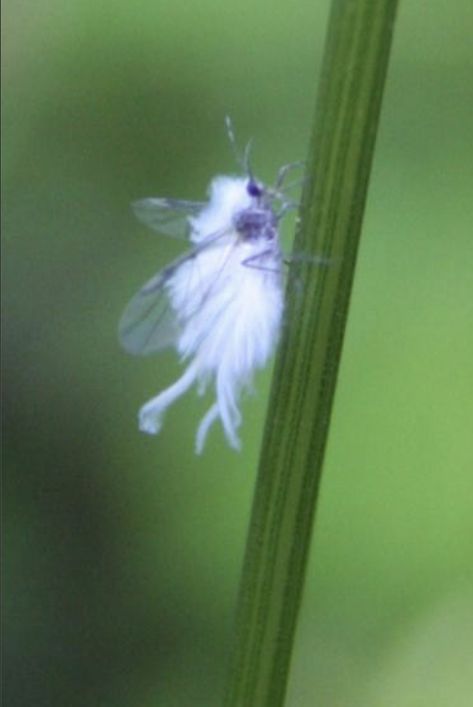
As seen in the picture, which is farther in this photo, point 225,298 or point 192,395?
point 192,395

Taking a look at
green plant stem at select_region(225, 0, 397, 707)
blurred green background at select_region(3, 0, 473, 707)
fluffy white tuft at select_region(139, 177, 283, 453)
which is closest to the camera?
green plant stem at select_region(225, 0, 397, 707)

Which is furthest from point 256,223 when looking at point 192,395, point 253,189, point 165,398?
point 192,395

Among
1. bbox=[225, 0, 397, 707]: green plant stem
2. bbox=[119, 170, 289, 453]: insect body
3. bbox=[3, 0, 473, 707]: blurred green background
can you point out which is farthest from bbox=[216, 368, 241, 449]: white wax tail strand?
bbox=[3, 0, 473, 707]: blurred green background

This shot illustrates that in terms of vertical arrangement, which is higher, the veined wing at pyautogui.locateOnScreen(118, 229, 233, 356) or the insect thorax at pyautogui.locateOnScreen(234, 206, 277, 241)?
the insect thorax at pyautogui.locateOnScreen(234, 206, 277, 241)

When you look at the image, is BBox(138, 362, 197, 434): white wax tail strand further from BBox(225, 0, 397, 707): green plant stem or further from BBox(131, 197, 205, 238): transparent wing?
BBox(225, 0, 397, 707): green plant stem

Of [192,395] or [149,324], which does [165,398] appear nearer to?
[149,324]

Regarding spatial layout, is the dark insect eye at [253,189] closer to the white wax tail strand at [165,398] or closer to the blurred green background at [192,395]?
the white wax tail strand at [165,398]
